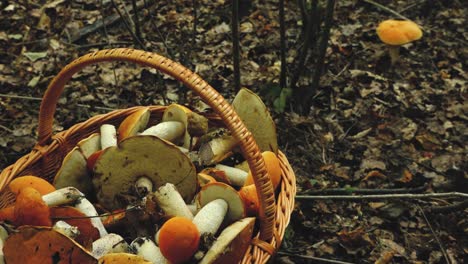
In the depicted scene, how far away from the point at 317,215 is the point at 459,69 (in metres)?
1.91

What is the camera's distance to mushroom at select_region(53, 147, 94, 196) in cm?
233

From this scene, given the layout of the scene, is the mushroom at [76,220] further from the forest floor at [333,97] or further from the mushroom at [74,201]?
the forest floor at [333,97]

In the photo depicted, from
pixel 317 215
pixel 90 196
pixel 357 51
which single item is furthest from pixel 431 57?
pixel 90 196

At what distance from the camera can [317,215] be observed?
3.00 metres

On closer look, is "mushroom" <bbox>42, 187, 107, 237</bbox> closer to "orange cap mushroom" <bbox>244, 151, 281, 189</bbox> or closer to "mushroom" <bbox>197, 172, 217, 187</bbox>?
"mushroom" <bbox>197, 172, 217, 187</bbox>

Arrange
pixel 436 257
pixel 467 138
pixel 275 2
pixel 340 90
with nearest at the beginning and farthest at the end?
pixel 436 257 < pixel 467 138 < pixel 340 90 < pixel 275 2

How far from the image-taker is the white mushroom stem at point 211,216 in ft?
6.73

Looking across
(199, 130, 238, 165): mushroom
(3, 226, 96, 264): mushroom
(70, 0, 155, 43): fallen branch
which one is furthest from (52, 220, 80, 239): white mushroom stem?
(70, 0, 155, 43): fallen branch

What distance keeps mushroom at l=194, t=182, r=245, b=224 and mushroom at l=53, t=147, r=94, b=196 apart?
0.57 metres

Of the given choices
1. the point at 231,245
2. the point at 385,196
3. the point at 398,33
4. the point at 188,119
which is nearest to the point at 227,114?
the point at 231,245

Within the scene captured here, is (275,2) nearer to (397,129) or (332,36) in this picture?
(332,36)

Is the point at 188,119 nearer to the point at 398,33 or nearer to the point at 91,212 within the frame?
the point at 91,212

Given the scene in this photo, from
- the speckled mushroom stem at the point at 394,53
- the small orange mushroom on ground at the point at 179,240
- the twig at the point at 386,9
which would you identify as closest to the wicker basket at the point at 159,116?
the small orange mushroom on ground at the point at 179,240

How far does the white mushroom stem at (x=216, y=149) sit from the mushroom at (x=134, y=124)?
0.31m
